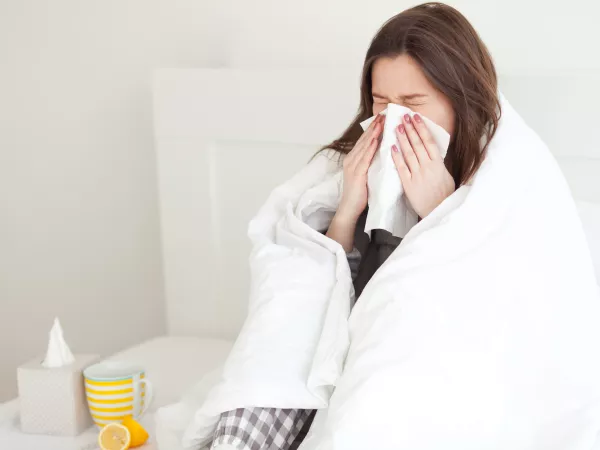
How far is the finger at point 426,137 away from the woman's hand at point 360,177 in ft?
0.22

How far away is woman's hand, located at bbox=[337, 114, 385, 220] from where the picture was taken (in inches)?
49.1

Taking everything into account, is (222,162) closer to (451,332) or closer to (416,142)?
(416,142)

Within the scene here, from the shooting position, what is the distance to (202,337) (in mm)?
1850

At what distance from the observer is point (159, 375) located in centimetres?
151

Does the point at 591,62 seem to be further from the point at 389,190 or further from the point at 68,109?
the point at 68,109

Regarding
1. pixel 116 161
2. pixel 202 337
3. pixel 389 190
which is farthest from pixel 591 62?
pixel 116 161

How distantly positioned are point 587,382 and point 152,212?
128 centimetres

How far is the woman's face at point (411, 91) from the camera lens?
120 cm

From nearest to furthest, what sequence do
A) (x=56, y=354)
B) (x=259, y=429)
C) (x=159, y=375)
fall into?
1. (x=259, y=429)
2. (x=56, y=354)
3. (x=159, y=375)

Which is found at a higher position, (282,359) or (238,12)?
(238,12)

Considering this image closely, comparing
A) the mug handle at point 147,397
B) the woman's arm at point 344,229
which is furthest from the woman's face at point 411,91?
the mug handle at point 147,397

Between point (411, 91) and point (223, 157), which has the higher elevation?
point (411, 91)

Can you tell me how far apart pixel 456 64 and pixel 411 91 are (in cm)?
8

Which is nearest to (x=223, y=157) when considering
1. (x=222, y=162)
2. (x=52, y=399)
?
(x=222, y=162)
